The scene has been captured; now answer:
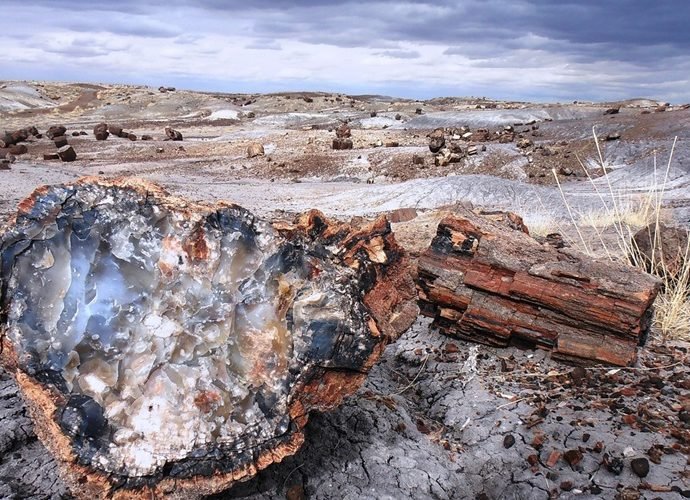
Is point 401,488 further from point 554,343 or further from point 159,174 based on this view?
point 159,174

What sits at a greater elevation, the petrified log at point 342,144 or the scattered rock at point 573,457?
the scattered rock at point 573,457

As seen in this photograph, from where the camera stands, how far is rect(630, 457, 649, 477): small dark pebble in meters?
2.64

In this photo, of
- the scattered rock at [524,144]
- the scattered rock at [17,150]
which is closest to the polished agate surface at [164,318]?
the scattered rock at [524,144]

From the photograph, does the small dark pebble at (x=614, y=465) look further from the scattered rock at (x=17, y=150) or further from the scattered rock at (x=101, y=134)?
the scattered rock at (x=101, y=134)

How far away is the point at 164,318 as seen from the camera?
7.89 feet

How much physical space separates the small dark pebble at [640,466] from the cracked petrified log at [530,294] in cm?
95

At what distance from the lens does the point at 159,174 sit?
605 inches

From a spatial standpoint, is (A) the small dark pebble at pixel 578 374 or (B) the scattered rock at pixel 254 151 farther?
(B) the scattered rock at pixel 254 151

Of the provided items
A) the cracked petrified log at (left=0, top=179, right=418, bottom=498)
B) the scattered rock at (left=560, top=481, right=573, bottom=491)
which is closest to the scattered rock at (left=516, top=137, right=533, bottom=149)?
the scattered rock at (left=560, top=481, right=573, bottom=491)

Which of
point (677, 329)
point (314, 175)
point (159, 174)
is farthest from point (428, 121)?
point (677, 329)

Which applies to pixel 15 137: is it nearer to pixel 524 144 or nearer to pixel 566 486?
pixel 524 144

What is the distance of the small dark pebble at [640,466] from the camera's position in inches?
104

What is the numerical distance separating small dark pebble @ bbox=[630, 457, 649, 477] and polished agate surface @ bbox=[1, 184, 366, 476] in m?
1.36

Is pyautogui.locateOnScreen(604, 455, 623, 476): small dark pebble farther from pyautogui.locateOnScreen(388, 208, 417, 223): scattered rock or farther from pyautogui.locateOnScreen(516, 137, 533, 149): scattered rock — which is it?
pyautogui.locateOnScreen(516, 137, 533, 149): scattered rock
